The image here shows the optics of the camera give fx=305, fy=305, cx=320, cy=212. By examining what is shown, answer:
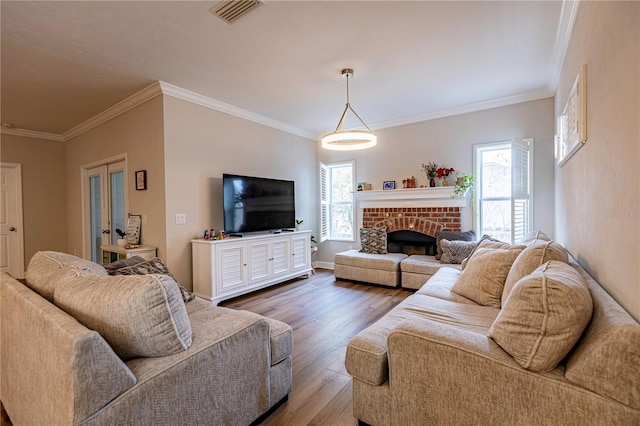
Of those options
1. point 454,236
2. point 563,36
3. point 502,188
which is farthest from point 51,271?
point 502,188

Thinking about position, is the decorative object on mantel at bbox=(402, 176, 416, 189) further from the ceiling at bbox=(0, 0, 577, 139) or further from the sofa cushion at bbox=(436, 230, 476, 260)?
the ceiling at bbox=(0, 0, 577, 139)

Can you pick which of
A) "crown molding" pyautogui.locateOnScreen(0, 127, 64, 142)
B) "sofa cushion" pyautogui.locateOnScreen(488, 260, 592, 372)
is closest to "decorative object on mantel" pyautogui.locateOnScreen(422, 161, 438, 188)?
"sofa cushion" pyautogui.locateOnScreen(488, 260, 592, 372)

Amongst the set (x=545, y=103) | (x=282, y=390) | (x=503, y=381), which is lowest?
(x=282, y=390)

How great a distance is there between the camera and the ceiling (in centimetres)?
226

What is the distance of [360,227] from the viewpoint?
214 inches

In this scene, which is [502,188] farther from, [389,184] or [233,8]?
[233,8]

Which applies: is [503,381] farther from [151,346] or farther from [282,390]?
[151,346]

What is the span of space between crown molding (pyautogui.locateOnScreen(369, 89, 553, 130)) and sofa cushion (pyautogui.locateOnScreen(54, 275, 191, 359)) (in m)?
4.48

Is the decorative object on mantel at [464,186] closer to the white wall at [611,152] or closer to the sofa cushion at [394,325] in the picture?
the white wall at [611,152]

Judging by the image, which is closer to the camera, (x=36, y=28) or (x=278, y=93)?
(x=36, y=28)

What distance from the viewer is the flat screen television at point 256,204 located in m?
4.07

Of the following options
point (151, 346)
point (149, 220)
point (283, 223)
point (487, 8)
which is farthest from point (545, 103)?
point (149, 220)

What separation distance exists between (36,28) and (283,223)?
3.40 metres

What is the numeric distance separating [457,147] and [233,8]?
141 inches
